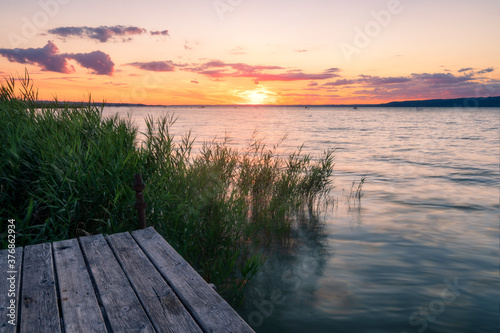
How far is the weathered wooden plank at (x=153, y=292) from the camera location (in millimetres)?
2461

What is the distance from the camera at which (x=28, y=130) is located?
21.8ft

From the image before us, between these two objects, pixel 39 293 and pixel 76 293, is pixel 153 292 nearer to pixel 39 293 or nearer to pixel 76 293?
pixel 76 293

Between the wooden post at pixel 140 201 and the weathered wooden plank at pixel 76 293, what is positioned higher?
the wooden post at pixel 140 201

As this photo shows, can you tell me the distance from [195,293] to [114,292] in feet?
2.35

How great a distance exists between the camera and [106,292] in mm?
2896

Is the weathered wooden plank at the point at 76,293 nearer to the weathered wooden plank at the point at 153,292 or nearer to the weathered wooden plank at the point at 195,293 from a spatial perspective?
the weathered wooden plank at the point at 153,292

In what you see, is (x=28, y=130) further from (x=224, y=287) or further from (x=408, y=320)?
(x=408, y=320)

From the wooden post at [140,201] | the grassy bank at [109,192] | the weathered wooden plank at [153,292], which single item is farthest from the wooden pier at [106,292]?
the grassy bank at [109,192]

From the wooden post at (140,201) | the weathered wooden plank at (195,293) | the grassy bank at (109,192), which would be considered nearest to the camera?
the weathered wooden plank at (195,293)

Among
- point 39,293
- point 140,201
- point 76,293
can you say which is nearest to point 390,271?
point 140,201

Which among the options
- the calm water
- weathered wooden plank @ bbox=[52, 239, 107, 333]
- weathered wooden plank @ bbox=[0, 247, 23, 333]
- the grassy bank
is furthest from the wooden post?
the calm water

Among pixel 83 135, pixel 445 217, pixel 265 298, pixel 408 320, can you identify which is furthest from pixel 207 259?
pixel 445 217

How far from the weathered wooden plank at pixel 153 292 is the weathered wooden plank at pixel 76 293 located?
350mm

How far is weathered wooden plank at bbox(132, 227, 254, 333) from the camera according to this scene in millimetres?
2436
